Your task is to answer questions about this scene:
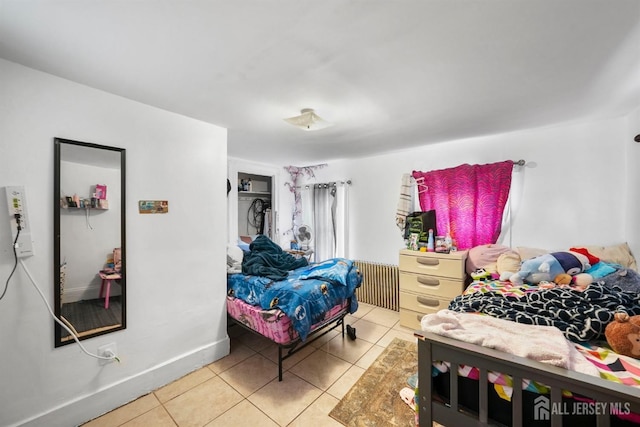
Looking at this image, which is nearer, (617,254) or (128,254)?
(128,254)

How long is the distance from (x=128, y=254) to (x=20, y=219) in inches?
22.8

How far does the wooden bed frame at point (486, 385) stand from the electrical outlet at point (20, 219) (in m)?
2.25

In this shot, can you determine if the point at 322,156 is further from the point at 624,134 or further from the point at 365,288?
the point at 624,134

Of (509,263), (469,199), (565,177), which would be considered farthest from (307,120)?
(565,177)

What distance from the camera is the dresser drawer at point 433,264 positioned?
8.44 feet

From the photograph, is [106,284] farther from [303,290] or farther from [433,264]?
[433,264]

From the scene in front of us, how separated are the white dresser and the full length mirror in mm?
2744

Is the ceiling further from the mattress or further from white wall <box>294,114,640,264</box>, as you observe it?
the mattress

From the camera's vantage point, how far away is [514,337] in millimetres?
1115

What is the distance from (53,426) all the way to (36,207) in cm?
135

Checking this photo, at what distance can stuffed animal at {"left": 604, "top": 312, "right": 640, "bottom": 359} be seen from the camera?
3.38 feet

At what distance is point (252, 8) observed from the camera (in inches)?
39.8

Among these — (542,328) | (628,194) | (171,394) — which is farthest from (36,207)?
(628,194)

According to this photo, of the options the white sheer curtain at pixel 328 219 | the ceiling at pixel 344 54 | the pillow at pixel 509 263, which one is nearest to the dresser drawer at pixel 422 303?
the pillow at pixel 509 263
